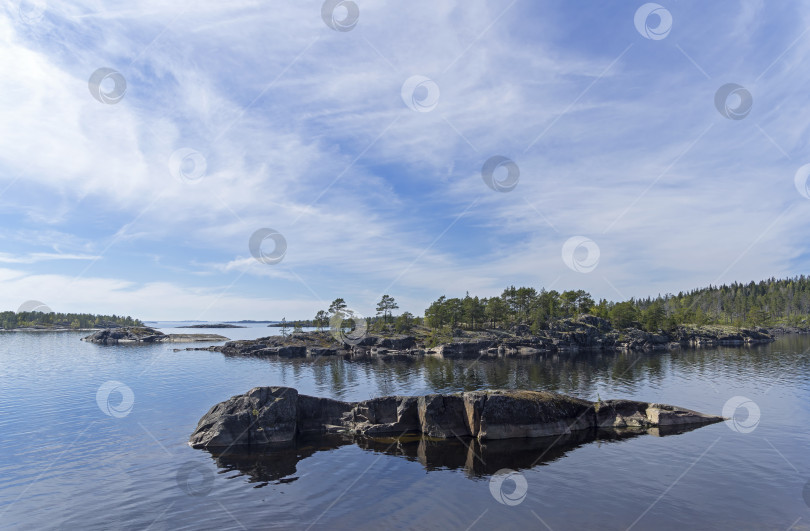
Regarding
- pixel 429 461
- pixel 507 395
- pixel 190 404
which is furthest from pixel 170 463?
pixel 507 395

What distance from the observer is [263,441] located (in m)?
41.1

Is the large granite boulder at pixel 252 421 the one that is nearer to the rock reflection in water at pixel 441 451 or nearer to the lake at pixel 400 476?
the rock reflection in water at pixel 441 451

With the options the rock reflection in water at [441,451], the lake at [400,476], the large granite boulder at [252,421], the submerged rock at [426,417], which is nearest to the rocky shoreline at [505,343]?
the lake at [400,476]

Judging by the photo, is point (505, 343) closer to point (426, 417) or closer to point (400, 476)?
point (426, 417)

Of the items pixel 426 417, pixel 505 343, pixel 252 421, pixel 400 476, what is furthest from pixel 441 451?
pixel 505 343

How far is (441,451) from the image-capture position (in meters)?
38.5

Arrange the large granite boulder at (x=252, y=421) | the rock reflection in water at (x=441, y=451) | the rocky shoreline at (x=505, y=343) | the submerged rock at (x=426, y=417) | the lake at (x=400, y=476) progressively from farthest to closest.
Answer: the rocky shoreline at (x=505, y=343), the submerged rock at (x=426, y=417), the large granite boulder at (x=252, y=421), the rock reflection in water at (x=441, y=451), the lake at (x=400, y=476)

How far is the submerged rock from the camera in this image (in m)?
41.5

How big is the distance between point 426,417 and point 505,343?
387ft

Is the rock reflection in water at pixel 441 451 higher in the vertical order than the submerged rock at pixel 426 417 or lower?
lower

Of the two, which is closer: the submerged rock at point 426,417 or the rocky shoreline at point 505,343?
the submerged rock at point 426,417

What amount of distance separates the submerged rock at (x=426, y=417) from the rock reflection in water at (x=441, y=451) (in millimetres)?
1129

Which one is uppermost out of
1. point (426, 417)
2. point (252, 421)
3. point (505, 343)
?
point (252, 421)

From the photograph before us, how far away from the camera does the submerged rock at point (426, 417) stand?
4147 cm
